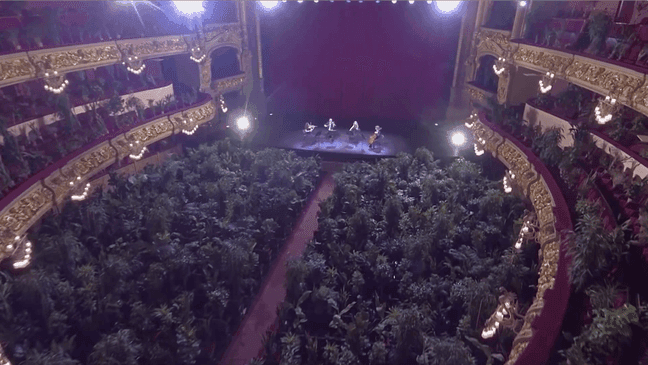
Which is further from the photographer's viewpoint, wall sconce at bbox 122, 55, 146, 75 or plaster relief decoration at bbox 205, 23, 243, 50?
plaster relief decoration at bbox 205, 23, 243, 50

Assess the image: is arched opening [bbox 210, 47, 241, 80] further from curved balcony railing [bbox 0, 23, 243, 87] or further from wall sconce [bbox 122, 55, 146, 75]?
wall sconce [bbox 122, 55, 146, 75]

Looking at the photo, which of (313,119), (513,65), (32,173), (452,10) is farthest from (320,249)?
(452,10)

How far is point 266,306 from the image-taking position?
1227cm

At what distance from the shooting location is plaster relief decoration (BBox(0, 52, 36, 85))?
12.4 metres

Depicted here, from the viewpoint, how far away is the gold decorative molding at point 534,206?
7.61 metres

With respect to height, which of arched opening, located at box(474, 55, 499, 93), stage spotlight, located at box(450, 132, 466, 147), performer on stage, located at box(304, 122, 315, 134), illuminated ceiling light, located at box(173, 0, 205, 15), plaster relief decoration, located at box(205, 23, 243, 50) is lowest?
performer on stage, located at box(304, 122, 315, 134)

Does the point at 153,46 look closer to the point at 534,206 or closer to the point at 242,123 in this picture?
the point at 242,123

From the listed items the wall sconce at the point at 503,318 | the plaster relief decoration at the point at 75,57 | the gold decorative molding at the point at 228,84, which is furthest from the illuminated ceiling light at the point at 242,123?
the wall sconce at the point at 503,318

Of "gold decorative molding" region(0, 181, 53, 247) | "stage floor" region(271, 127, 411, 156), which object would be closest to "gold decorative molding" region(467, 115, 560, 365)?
"stage floor" region(271, 127, 411, 156)

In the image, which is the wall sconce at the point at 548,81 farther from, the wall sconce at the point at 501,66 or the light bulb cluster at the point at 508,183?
the wall sconce at the point at 501,66

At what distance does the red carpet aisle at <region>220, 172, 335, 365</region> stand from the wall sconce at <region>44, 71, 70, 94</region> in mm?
9456

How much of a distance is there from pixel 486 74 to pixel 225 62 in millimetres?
14508

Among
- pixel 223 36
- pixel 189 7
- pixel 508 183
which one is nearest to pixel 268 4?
pixel 223 36

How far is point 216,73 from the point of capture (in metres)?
24.0
